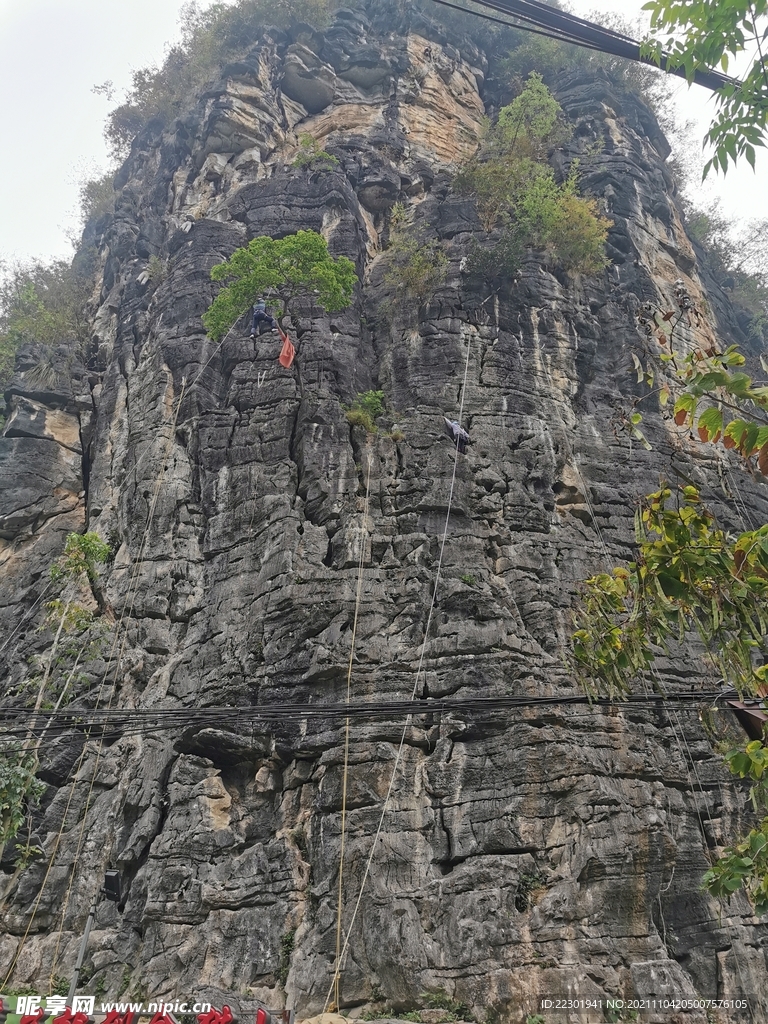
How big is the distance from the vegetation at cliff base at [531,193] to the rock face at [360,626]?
0.62 metres

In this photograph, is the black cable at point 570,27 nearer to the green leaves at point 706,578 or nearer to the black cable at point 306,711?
the green leaves at point 706,578

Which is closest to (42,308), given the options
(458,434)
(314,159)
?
(314,159)

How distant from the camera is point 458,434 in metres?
13.4

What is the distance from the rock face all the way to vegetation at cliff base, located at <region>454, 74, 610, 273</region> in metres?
0.62

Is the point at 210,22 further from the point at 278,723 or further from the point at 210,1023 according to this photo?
the point at 210,1023

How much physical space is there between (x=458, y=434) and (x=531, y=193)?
7620 millimetres

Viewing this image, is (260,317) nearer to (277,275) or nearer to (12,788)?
(277,275)

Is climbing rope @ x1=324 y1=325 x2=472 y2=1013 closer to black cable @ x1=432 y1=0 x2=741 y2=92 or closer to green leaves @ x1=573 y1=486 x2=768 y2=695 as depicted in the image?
green leaves @ x1=573 y1=486 x2=768 y2=695

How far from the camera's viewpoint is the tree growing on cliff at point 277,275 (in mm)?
15031

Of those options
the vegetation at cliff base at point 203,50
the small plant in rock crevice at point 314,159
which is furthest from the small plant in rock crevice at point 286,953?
the vegetation at cliff base at point 203,50

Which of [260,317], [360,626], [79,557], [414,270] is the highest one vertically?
[414,270]

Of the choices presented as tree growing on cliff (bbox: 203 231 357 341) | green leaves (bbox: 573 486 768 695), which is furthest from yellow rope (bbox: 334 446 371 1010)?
green leaves (bbox: 573 486 768 695)

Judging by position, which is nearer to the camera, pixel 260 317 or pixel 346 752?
pixel 346 752

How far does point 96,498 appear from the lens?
15398 millimetres
